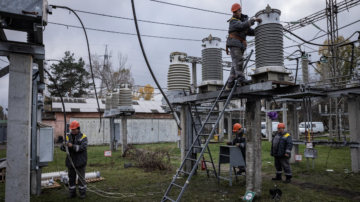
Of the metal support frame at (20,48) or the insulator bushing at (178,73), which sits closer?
the metal support frame at (20,48)

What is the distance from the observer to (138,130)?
27.8 m

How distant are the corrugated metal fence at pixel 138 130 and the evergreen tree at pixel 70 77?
49.2 ft

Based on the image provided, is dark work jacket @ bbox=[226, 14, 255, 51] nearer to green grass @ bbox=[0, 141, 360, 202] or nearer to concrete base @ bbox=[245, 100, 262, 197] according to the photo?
concrete base @ bbox=[245, 100, 262, 197]

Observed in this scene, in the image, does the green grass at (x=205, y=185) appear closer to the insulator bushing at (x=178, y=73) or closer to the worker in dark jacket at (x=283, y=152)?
the worker in dark jacket at (x=283, y=152)

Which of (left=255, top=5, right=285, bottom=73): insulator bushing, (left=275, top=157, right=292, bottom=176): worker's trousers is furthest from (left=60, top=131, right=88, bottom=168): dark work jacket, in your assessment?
(left=275, top=157, right=292, bottom=176): worker's trousers

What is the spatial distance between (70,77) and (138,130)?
1807cm

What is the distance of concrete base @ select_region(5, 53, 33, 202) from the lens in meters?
4.96

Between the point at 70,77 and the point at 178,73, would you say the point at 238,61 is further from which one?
the point at 70,77

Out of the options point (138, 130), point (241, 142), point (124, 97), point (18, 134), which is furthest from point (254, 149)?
point (138, 130)

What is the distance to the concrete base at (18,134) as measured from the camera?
496 centimetres

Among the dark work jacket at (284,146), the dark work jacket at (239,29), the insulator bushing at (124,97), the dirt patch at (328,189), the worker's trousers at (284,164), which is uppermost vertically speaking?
the dark work jacket at (239,29)

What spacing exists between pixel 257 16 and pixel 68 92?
39143mm

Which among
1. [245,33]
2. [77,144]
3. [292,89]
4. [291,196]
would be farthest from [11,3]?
[291,196]

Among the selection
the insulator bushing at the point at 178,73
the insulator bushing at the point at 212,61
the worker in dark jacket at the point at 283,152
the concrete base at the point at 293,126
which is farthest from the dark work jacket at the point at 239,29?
the concrete base at the point at 293,126
